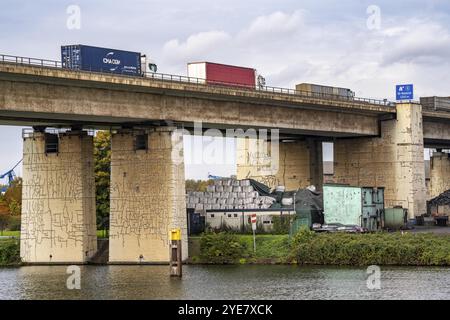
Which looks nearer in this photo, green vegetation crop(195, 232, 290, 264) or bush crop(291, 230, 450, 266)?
bush crop(291, 230, 450, 266)

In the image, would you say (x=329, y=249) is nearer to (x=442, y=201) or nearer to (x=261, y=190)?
(x=261, y=190)

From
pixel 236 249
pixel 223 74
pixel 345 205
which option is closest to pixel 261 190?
pixel 345 205

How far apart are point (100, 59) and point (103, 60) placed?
33 cm

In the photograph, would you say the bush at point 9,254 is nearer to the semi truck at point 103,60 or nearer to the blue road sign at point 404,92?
the semi truck at point 103,60

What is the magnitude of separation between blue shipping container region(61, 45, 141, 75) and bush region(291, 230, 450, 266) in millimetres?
20498

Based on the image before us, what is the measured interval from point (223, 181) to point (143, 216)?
47.8 feet

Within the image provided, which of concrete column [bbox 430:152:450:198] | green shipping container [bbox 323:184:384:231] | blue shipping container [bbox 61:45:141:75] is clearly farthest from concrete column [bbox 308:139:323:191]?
concrete column [bbox 430:152:450:198]

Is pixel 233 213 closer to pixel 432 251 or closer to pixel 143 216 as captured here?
pixel 143 216

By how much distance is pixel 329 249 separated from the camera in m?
81.1

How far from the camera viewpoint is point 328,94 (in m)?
114

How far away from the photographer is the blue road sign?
4729 inches

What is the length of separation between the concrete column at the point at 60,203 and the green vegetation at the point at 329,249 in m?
Result: 9.95

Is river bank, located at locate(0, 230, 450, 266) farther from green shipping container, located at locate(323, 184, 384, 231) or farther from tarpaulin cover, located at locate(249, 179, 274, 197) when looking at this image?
tarpaulin cover, located at locate(249, 179, 274, 197)
